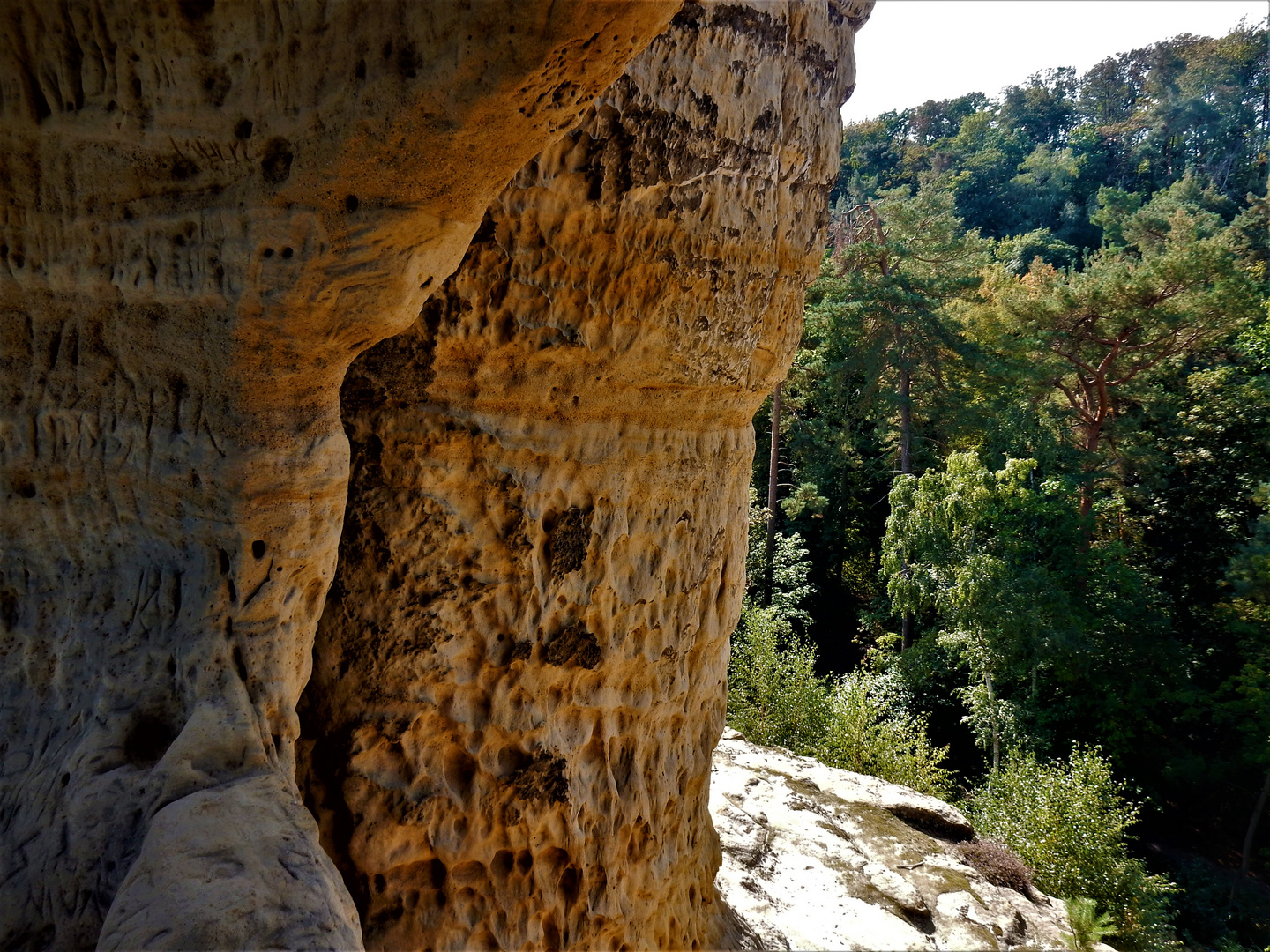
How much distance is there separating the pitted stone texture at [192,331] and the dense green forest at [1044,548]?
10.9m

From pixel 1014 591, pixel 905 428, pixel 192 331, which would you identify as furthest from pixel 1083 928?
pixel 905 428

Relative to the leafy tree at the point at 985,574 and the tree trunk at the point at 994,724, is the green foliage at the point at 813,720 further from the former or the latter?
the leafy tree at the point at 985,574

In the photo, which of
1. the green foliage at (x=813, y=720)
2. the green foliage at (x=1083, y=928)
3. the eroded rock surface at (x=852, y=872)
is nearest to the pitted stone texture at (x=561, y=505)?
the eroded rock surface at (x=852, y=872)

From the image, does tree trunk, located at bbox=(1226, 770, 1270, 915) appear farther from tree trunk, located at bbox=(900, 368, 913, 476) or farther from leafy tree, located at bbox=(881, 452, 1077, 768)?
tree trunk, located at bbox=(900, 368, 913, 476)

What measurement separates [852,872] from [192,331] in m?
6.41

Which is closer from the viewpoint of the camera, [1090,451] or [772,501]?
[1090,451]

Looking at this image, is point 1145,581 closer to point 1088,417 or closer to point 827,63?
point 1088,417

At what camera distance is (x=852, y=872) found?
22.4 feet

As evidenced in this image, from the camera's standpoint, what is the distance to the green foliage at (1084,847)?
1003 cm

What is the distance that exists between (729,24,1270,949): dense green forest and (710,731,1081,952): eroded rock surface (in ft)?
11.8

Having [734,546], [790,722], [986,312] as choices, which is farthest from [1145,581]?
[734,546]

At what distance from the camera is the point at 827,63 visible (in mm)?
4137

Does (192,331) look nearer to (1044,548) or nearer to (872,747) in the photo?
(872,747)

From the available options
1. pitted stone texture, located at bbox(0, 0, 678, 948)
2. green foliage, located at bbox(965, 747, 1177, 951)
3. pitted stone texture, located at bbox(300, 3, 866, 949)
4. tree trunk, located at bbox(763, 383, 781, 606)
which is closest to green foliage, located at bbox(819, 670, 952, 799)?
green foliage, located at bbox(965, 747, 1177, 951)
